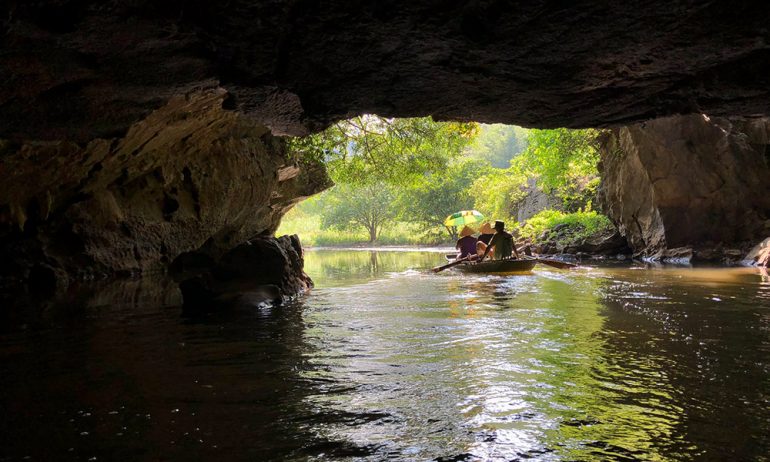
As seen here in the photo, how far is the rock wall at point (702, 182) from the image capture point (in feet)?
57.0

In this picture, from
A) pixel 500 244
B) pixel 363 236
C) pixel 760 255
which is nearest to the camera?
pixel 500 244

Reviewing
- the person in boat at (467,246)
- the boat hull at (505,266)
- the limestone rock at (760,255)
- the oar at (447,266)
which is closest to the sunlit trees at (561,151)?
the limestone rock at (760,255)

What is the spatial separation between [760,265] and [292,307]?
12369mm

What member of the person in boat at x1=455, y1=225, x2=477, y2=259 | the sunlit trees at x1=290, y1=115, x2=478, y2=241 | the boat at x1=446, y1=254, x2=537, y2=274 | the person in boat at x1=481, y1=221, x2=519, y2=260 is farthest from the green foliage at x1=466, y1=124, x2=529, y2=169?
the boat at x1=446, y1=254, x2=537, y2=274

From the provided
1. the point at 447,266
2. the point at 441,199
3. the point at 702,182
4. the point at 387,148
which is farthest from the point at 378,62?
the point at 441,199

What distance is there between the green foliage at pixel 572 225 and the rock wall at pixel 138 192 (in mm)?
12257

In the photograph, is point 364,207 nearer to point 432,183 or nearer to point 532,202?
Answer: point 532,202

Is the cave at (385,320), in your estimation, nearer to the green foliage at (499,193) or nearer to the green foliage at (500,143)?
the green foliage at (499,193)

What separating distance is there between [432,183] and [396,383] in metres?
17.2

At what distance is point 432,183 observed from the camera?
21.6 meters

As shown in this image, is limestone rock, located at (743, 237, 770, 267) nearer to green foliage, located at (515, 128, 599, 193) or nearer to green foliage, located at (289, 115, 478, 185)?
green foliage, located at (515, 128, 599, 193)

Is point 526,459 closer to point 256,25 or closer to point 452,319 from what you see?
point 256,25

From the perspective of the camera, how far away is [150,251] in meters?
15.3

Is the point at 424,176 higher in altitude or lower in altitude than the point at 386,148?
lower
